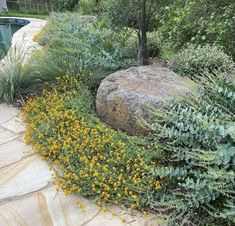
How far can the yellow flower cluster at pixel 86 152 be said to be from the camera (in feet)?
8.51

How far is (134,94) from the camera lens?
3455 mm

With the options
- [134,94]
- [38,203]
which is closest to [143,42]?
[134,94]

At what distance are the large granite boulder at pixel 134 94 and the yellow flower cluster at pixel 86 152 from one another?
17 centimetres

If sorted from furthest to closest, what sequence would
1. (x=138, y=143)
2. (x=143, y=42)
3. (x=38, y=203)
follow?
(x=143, y=42), (x=138, y=143), (x=38, y=203)

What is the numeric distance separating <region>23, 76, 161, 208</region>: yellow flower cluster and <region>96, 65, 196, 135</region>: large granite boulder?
0.56ft

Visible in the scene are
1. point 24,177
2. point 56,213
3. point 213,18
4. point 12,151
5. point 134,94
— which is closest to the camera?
point 56,213

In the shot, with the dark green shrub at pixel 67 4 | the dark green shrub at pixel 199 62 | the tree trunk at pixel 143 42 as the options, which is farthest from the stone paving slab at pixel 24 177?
the dark green shrub at pixel 67 4

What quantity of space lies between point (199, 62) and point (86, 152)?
8.15 ft

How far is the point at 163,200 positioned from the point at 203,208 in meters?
0.30

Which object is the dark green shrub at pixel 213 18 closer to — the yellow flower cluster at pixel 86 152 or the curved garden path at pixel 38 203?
the yellow flower cluster at pixel 86 152

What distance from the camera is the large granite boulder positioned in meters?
3.36

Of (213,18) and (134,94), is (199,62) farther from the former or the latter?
(134,94)

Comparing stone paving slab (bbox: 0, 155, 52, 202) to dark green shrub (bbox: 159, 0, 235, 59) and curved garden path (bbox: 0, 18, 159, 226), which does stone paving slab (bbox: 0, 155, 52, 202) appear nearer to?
curved garden path (bbox: 0, 18, 159, 226)

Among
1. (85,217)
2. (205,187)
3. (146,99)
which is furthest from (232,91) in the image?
(85,217)
